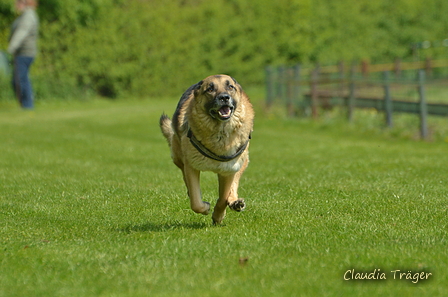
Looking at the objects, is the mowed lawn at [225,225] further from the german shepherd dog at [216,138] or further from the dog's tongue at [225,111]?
the dog's tongue at [225,111]

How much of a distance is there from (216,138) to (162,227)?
98 centimetres

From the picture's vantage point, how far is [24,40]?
671 inches

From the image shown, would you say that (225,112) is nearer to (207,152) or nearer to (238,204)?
(207,152)

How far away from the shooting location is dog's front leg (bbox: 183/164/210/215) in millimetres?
6285

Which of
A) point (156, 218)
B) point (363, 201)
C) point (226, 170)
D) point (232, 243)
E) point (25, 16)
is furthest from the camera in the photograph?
point (25, 16)

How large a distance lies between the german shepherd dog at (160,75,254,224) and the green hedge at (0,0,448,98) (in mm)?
15352

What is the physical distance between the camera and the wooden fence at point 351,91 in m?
15.2

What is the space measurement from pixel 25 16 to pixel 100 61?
231 inches

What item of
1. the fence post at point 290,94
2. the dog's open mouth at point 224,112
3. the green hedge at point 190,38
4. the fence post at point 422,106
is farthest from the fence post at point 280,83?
the dog's open mouth at point 224,112

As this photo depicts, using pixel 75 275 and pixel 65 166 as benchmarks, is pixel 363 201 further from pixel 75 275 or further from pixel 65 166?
pixel 65 166

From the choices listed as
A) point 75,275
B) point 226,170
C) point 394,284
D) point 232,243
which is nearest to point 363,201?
point 226,170

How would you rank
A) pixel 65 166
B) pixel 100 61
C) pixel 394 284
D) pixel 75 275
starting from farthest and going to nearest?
pixel 100 61
pixel 65 166
pixel 75 275
pixel 394 284

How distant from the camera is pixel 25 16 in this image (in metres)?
16.8

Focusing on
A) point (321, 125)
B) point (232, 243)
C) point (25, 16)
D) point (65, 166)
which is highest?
point (25, 16)
